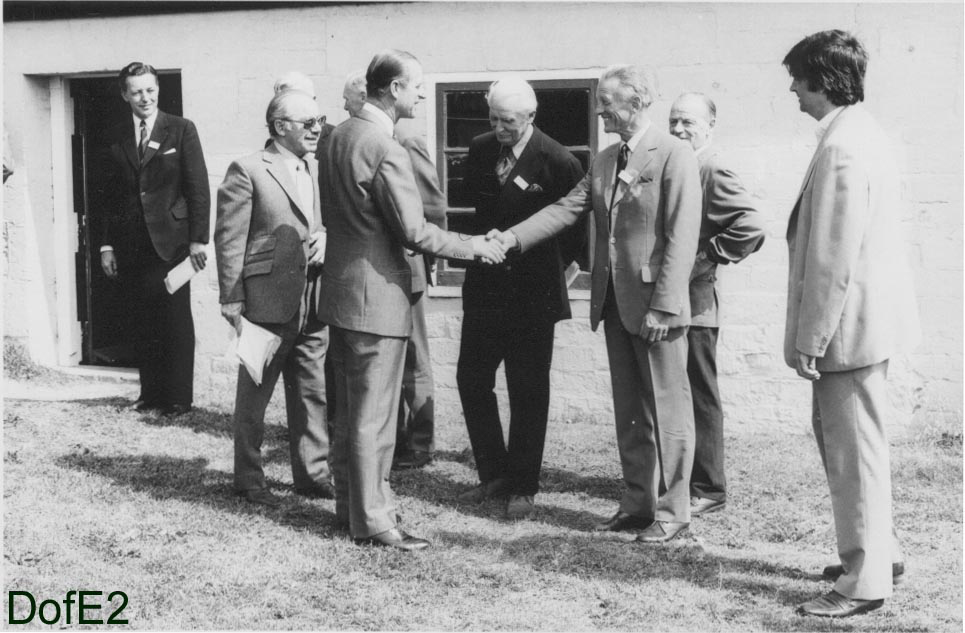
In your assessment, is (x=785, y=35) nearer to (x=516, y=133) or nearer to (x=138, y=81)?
(x=516, y=133)

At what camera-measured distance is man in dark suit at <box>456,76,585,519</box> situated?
548cm

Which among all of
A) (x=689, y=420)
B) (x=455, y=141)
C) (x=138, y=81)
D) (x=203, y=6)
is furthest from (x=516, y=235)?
(x=203, y=6)

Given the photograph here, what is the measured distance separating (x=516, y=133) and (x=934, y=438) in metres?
3.54

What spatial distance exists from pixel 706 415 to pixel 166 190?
3.91 m

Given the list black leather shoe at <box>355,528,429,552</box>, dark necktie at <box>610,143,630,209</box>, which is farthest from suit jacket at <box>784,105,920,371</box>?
black leather shoe at <box>355,528,429,552</box>

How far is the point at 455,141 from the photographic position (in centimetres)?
786

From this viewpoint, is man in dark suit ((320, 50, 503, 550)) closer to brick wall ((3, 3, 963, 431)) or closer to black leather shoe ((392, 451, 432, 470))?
black leather shoe ((392, 451, 432, 470))

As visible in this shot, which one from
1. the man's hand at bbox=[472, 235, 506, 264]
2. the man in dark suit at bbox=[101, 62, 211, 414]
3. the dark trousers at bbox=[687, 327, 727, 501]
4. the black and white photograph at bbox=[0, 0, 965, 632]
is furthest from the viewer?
the man in dark suit at bbox=[101, 62, 211, 414]

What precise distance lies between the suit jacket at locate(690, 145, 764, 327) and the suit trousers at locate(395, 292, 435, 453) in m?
1.76

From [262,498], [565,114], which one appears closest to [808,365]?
[262,498]

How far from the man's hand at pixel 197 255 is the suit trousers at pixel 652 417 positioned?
3.28 m

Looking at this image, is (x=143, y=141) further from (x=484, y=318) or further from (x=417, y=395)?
(x=484, y=318)

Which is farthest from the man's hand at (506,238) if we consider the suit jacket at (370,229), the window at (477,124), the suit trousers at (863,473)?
the window at (477,124)

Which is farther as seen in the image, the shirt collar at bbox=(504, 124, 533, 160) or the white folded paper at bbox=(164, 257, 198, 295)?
the white folded paper at bbox=(164, 257, 198, 295)
